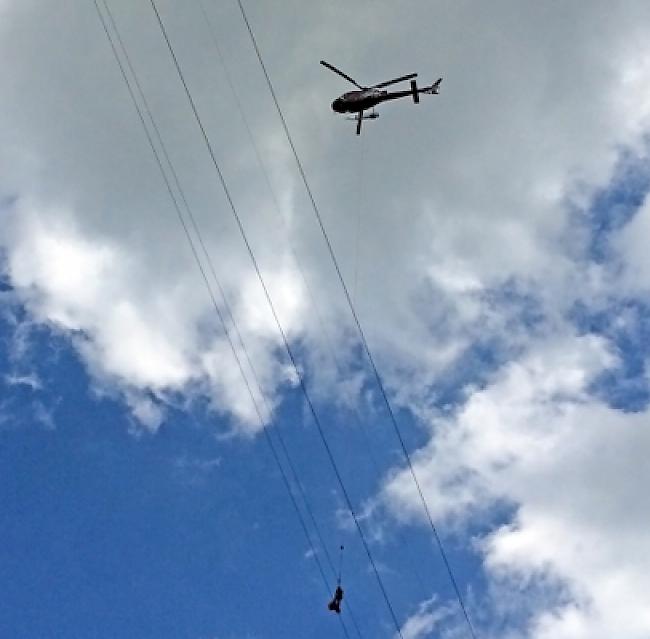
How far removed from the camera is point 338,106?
42750mm

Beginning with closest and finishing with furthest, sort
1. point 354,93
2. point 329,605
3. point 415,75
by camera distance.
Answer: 1. point 329,605
2. point 415,75
3. point 354,93

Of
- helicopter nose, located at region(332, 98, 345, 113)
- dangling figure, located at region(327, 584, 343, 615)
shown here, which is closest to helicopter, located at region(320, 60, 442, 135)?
helicopter nose, located at region(332, 98, 345, 113)

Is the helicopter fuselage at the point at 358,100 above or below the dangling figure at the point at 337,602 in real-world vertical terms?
above

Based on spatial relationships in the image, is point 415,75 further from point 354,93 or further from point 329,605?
point 329,605

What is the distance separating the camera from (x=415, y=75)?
131ft

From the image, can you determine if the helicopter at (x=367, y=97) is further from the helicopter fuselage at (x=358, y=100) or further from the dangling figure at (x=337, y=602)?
the dangling figure at (x=337, y=602)

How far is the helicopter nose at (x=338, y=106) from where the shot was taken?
4272 centimetres

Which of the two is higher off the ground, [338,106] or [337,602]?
[338,106]

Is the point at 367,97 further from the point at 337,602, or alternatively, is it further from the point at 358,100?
the point at 337,602

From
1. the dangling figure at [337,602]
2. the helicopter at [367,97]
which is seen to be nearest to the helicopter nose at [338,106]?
the helicopter at [367,97]

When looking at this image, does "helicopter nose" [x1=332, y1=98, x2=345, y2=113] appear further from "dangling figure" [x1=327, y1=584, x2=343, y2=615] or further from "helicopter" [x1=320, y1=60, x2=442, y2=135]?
"dangling figure" [x1=327, y1=584, x2=343, y2=615]

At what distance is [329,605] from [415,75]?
30241 mm

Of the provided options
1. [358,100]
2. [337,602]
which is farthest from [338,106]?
[337,602]

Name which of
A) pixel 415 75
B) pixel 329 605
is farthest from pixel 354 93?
pixel 329 605
